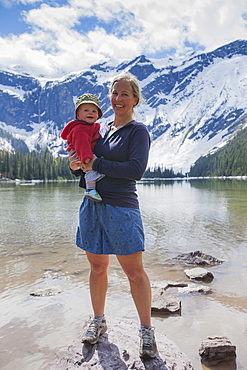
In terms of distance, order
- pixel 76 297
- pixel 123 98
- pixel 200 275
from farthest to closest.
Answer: pixel 200 275 → pixel 76 297 → pixel 123 98

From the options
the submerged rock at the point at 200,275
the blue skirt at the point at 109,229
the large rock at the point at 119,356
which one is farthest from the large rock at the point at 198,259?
the blue skirt at the point at 109,229

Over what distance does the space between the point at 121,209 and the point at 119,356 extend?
171 cm

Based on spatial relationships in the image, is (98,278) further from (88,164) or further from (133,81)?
(133,81)

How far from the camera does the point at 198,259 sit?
10.1 m

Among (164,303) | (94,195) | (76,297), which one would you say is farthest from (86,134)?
(76,297)

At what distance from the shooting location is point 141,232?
13.2 ft

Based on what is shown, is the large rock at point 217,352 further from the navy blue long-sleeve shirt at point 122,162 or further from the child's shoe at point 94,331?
the navy blue long-sleeve shirt at point 122,162

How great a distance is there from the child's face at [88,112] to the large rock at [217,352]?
333 cm

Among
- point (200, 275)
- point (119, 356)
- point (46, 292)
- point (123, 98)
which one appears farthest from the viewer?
point (200, 275)

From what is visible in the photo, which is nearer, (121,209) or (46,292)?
(121,209)

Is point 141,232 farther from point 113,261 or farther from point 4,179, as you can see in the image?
point 4,179

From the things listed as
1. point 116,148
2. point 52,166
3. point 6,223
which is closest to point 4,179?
point 52,166

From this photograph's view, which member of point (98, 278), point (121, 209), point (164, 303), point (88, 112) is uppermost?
point (88, 112)

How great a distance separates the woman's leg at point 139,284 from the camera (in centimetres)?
393
